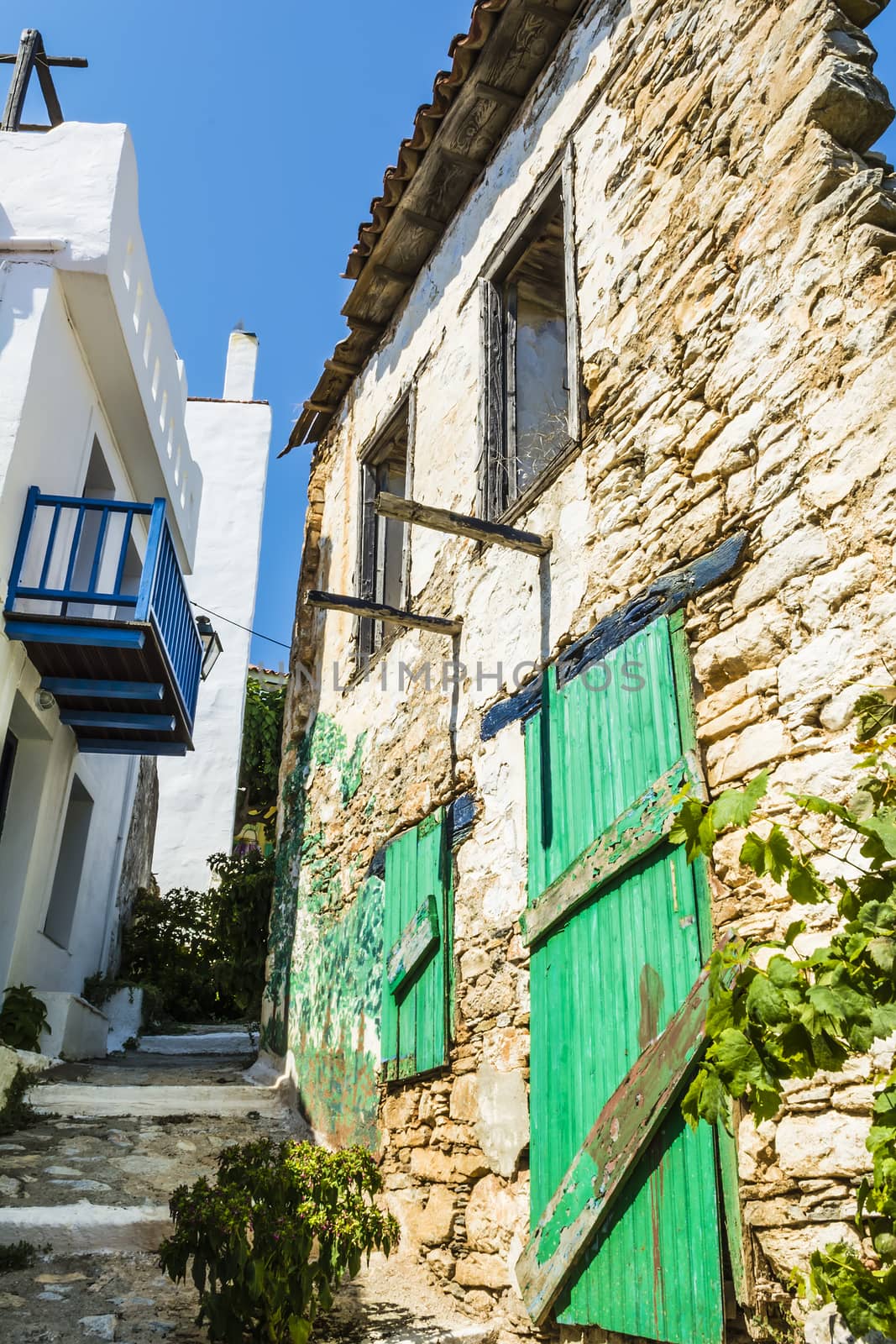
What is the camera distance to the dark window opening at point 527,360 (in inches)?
218

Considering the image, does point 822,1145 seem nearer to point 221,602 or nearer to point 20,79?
point 20,79

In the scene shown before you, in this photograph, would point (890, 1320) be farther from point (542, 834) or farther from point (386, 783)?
point (386, 783)

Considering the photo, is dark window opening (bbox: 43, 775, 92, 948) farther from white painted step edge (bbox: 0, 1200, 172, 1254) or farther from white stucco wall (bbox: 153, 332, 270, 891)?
white stucco wall (bbox: 153, 332, 270, 891)

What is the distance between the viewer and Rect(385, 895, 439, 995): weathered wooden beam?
4898 mm

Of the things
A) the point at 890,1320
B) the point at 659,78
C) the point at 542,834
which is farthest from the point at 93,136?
the point at 890,1320

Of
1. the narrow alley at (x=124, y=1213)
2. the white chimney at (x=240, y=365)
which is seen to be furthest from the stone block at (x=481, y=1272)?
the white chimney at (x=240, y=365)

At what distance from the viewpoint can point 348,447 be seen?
7.94 m

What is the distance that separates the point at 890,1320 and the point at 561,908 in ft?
6.12

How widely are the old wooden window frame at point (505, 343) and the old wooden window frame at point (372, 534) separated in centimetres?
94

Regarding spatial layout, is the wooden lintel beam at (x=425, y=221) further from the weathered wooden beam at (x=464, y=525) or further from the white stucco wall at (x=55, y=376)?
the weathered wooden beam at (x=464, y=525)

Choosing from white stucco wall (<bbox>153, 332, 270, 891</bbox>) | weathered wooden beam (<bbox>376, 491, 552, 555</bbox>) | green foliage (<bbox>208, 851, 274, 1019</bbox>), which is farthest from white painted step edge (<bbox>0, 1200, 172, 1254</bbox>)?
white stucco wall (<bbox>153, 332, 270, 891</bbox>)

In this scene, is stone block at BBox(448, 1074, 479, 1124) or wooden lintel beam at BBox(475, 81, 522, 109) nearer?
stone block at BBox(448, 1074, 479, 1124)

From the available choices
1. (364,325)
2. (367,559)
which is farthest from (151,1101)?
(364,325)

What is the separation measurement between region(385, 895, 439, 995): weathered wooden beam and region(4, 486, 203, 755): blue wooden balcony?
292cm
